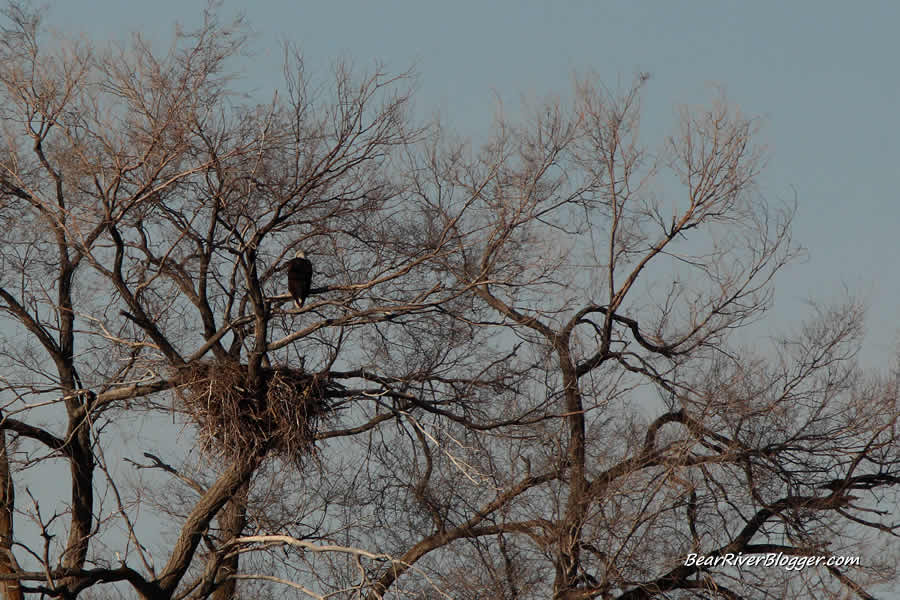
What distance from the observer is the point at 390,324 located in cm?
1212

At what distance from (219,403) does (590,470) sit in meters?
4.56

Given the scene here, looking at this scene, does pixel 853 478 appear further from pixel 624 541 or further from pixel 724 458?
pixel 624 541

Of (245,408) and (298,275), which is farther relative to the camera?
(298,275)

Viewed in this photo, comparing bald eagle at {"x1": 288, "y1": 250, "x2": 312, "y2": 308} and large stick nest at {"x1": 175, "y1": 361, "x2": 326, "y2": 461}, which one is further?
bald eagle at {"x1": 288, "y1": 250, "x2": 312, "y2": 308}

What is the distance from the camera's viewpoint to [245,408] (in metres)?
9.09

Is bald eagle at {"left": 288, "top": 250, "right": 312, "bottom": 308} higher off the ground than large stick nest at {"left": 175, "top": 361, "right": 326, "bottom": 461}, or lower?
higher

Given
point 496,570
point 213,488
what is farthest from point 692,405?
point 213,488

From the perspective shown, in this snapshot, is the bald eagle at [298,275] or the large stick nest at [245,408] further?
the bald eagle at [298,275]

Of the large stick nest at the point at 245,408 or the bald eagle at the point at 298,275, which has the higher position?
the bald eagle at the point at 298,275

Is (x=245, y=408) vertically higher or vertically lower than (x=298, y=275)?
lower

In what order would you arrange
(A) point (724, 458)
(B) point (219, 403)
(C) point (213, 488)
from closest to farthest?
1. (B) point (219, 403)
2. (C) point (213, 488)
3. (A) point (724, 458)

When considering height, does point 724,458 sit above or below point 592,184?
below

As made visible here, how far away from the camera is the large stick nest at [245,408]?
29.4 feet

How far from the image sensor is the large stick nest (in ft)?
29.4
